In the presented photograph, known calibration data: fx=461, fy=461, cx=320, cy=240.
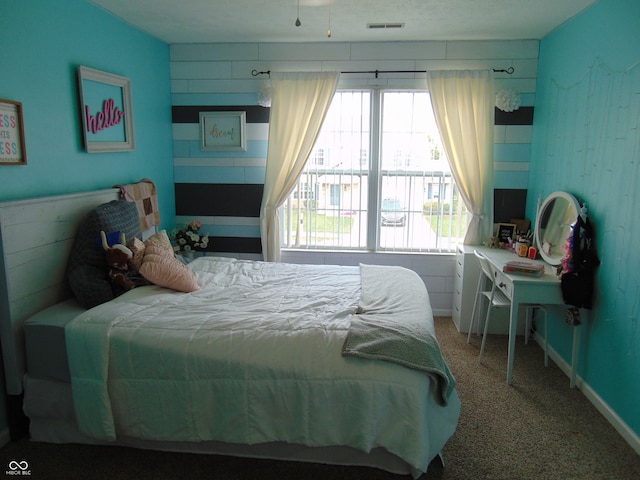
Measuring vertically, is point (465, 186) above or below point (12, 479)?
above

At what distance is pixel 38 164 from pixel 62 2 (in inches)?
40.6

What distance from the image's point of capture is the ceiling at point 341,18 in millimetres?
3100

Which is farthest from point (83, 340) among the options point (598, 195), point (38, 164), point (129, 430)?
point (598, 195)

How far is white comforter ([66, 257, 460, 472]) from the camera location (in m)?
2.07

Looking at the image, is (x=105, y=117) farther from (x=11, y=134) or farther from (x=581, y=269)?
(x=581, y=269)

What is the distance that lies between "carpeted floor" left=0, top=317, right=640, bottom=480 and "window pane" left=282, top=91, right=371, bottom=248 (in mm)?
2029

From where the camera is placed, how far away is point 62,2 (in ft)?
9.25

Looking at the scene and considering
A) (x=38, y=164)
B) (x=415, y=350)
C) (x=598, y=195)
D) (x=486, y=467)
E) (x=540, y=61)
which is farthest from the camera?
(x=540, y=61)

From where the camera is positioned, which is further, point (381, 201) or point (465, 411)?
point (381, 201)

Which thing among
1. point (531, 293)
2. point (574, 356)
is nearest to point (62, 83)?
point (531, 293)

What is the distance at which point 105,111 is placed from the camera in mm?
3275

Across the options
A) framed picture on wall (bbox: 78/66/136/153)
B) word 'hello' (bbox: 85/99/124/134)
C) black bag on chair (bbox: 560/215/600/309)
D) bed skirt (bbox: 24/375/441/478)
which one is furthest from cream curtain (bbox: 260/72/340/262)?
bed skirt (bbox: 24/375/441/478)

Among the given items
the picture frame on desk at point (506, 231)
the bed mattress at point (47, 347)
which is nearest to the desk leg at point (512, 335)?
the picture frame on desk at point (506, 231)

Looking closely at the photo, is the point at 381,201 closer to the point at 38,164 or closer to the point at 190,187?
the point at 190,187
